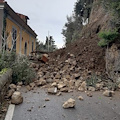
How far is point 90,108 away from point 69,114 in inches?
32.4

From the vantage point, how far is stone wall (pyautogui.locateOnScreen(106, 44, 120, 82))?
828 cm

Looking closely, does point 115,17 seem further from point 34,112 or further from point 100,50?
point 34,112

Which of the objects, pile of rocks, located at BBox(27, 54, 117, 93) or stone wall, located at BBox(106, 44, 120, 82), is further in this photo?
stone wall, located at BBox(106, 44, 120, 82)

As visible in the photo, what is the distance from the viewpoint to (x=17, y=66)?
27.3ft

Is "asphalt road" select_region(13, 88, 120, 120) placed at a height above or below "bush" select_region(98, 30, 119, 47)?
below

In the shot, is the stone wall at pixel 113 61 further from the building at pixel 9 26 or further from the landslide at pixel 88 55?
the building at pixel 9 26

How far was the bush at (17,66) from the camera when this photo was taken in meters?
8.12

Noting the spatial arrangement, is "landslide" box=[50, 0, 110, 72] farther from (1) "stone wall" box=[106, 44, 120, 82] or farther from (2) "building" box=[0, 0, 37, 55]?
(2) "building" box=[0, 0, 37, 55]

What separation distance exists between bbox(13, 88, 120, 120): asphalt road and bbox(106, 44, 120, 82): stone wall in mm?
2699

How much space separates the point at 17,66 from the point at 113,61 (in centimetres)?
510

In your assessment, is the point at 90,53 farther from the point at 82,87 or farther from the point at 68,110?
the point at 68,110

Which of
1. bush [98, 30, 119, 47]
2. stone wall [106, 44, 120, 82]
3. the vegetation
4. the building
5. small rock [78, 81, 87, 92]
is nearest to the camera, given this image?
small rock [78, 81, 87, 92]

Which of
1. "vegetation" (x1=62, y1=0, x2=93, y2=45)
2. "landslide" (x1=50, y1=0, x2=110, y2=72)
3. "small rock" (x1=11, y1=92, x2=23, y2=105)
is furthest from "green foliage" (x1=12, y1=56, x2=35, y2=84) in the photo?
"vegetation" (x1=62, y1=0, x2=93, y2=45)

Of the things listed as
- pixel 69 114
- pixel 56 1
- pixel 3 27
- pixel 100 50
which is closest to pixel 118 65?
pixel 100 50
